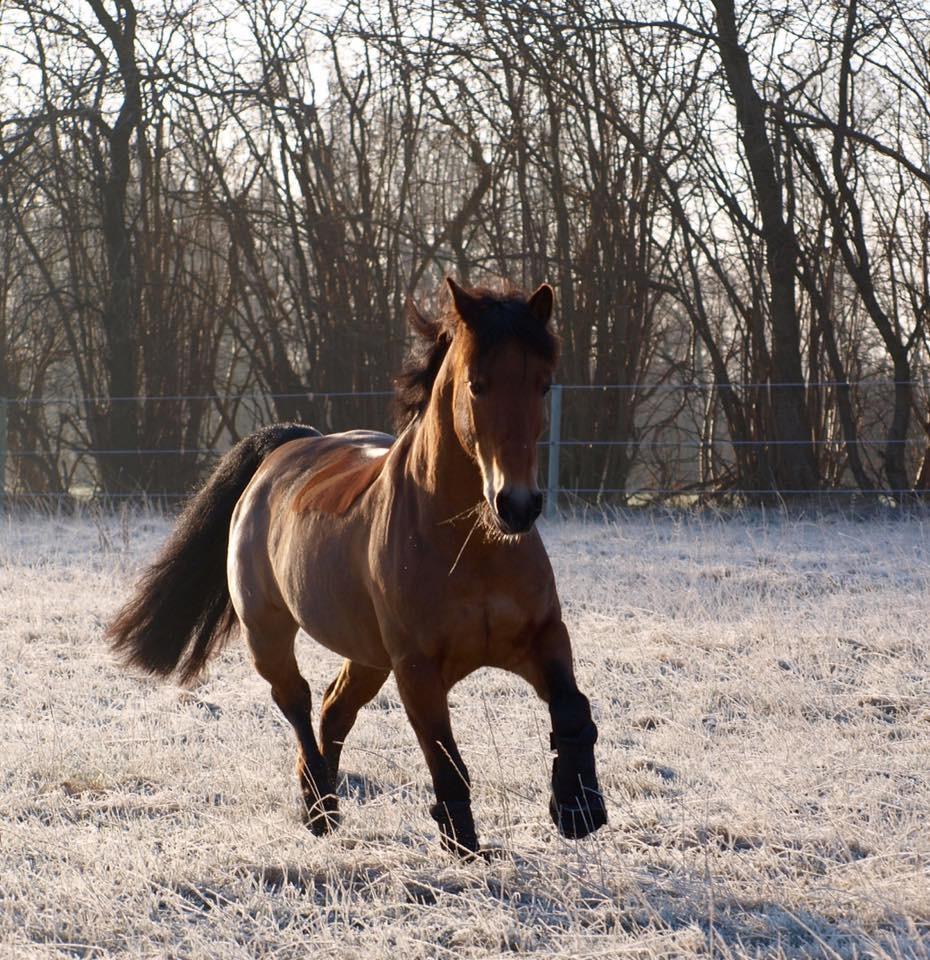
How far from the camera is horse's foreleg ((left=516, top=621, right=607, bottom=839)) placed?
10.5 feet

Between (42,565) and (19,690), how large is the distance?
404 centimetres

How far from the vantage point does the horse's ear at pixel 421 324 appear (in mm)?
3693

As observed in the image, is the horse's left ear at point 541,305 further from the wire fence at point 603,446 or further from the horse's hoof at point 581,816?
the wire fence at point 603,446

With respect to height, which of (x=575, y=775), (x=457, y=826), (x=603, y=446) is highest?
(x=603, y=446)

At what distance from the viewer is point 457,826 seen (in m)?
3.36

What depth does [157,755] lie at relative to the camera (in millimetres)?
4645

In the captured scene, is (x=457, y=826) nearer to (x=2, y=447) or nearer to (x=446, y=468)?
(x=446, y=468)

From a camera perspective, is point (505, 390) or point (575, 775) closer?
point (505, 390)

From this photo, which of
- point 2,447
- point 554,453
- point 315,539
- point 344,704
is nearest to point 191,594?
point 344,704

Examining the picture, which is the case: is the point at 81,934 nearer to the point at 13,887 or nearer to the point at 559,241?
the point at 13,887

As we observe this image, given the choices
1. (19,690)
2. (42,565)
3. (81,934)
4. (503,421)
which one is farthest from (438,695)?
(42,565)

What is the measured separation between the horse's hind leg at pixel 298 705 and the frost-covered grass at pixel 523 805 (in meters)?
0.10

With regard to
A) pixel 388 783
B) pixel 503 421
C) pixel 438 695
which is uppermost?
pixel 503 421

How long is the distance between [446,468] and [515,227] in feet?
32.8
